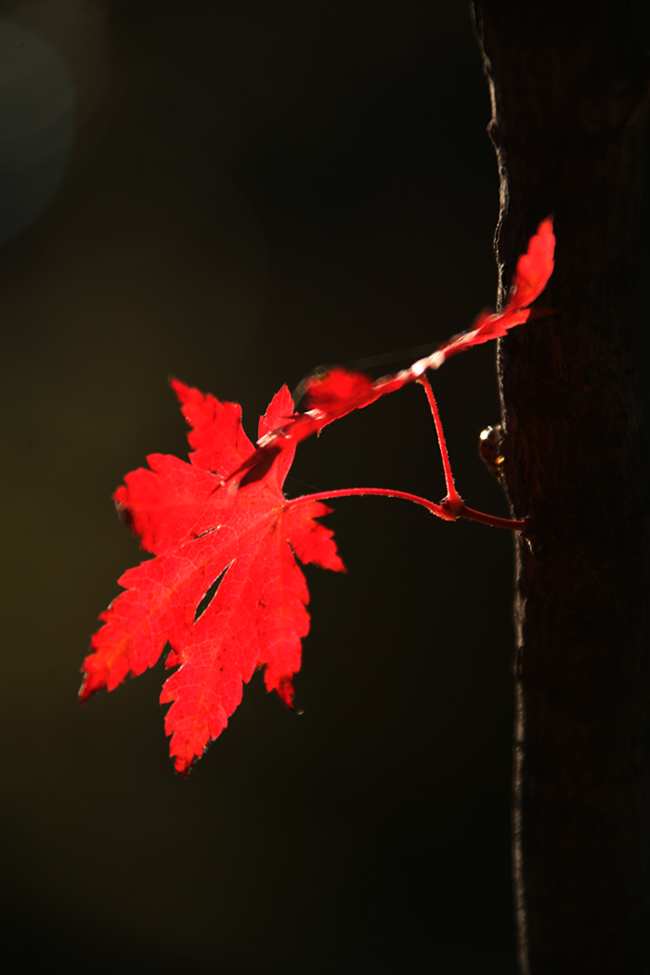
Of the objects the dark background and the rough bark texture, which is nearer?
the rough bark texture

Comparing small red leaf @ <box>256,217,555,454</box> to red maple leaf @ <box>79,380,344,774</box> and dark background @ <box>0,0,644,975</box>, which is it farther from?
dark background @ <box>0,0,644,975</box>

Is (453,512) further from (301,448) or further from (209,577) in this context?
(301,448)

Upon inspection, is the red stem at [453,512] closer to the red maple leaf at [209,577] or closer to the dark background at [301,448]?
the red maple leaf at [209,577]

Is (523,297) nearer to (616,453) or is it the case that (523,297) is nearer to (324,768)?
(616,453)

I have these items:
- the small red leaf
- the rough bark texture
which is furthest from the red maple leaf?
the rough bark texture

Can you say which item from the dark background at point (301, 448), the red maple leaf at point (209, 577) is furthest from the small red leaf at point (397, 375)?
the dark background at point (301, 448)

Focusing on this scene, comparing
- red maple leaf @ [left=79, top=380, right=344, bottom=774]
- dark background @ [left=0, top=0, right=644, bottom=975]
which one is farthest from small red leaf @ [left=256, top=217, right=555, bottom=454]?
dark background @ [left=0, top=0, right=644, bottom=975]

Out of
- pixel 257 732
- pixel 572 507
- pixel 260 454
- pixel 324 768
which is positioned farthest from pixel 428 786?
pixel 260 454

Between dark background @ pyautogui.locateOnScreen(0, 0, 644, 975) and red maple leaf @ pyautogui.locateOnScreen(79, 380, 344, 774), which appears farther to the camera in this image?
dark background @ pyautogui.locateOnScreen(0, 0, 644, 975)
